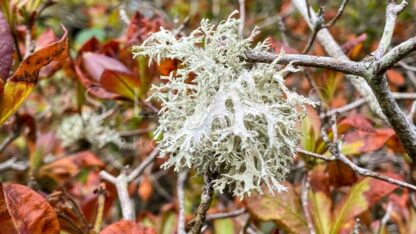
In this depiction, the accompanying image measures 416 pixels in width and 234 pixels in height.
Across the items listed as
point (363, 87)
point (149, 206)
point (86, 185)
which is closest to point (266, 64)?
point (363, 87)

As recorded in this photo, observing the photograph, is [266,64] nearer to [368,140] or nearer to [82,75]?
[368,140]

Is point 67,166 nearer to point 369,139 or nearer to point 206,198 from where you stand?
point 369,139

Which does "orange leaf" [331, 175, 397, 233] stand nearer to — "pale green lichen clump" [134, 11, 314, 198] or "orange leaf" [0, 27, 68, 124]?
"pale green lichen clump" [134, 11, 314, 198]

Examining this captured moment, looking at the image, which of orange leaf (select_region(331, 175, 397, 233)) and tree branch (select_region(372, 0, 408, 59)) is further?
orange leaf (select_region(331, 175, 397, 233))

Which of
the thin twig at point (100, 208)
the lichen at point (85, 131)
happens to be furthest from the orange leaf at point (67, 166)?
the thin twig at point (100, 208)

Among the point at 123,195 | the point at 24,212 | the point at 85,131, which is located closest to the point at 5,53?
the point at 24,212

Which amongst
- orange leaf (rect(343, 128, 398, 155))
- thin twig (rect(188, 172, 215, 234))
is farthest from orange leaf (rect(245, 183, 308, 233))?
thin twig (rect(188, 172, 215, 234))
